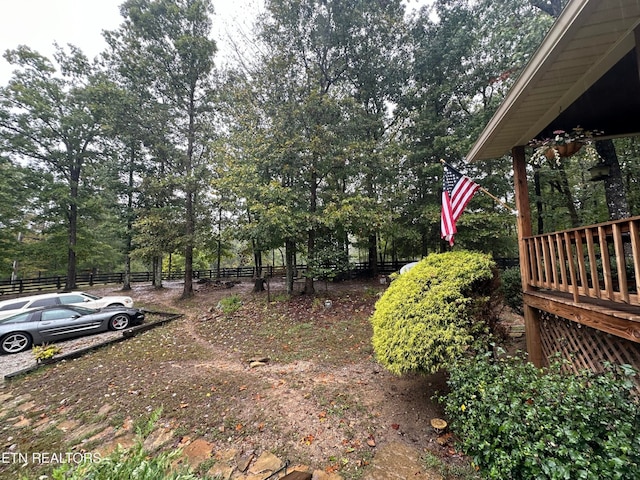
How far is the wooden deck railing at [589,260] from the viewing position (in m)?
2.03

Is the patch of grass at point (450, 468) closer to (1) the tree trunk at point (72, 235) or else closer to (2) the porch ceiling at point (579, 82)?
(2) the porch ceiling at point (579, 82)

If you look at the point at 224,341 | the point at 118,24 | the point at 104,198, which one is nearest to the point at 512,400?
the point at 224,341

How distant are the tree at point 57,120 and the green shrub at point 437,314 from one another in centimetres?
1543

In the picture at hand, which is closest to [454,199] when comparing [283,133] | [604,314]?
[604,314]

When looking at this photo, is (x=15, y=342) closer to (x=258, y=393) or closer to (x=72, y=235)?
(x=258, y=393)

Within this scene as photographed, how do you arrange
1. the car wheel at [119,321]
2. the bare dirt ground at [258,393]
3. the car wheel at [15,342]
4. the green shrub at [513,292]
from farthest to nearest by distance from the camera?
the car wheel at [119,321] < the car wheel at [15,342] < the green shrub at [513,292] < the bare dirt ground at [258,393]

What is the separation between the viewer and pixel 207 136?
12.1 metres

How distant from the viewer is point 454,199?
163 inches

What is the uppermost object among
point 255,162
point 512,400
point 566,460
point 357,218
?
point 255,162

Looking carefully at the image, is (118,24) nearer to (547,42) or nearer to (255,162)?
(255,162)

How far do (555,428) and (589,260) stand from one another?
1.68 meters

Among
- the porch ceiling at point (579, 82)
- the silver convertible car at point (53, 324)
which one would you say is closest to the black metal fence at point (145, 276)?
the silver convertible car at point (53, 324)

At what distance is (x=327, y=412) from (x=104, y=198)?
1736 cm

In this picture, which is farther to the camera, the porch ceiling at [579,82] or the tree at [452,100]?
the tree at [452,100]
